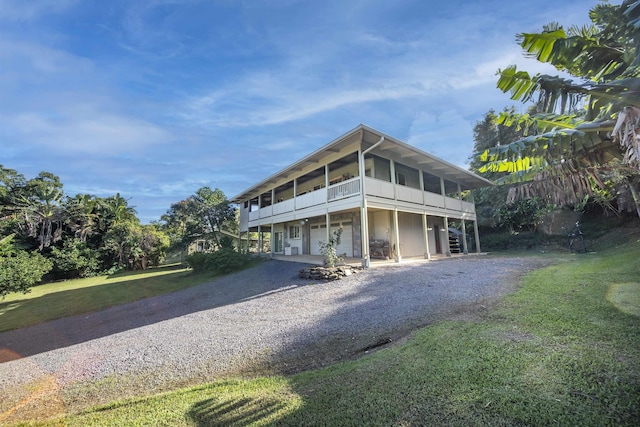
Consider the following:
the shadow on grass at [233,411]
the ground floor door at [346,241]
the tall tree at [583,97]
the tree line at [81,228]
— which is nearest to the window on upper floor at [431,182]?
the ground floor door at [346,241]

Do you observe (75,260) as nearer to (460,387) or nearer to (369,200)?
(369,200)

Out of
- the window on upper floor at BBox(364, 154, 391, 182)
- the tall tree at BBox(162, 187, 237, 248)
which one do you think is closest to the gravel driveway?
the window on upper floor at BBox(364, 154, 391, 182)

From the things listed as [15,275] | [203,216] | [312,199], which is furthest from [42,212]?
[312,199]

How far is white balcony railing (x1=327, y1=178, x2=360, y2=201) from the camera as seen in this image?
1127cm

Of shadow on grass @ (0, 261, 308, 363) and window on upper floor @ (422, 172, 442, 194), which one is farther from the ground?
window on upper floor @ (422, 172, 442, 194)

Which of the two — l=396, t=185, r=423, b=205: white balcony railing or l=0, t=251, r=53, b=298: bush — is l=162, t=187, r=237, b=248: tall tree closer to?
l=0, t=251, r=53, b=298: bush

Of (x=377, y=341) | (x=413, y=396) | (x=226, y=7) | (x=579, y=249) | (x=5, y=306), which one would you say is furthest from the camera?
(x=579, y=249)

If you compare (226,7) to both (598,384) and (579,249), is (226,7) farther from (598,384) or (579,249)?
(579,249)

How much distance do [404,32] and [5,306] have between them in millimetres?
21833

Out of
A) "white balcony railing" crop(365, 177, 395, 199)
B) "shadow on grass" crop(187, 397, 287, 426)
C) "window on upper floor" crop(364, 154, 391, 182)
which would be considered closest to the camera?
"shadow on grass" crop(187, 397, 287, 426)

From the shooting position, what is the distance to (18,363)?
5.42 meters

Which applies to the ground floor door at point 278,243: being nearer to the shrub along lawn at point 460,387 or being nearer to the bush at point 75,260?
the bush at point 75,260

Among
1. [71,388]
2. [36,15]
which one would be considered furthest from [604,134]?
[36,15]

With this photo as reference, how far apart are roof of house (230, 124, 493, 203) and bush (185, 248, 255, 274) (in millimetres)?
5734
